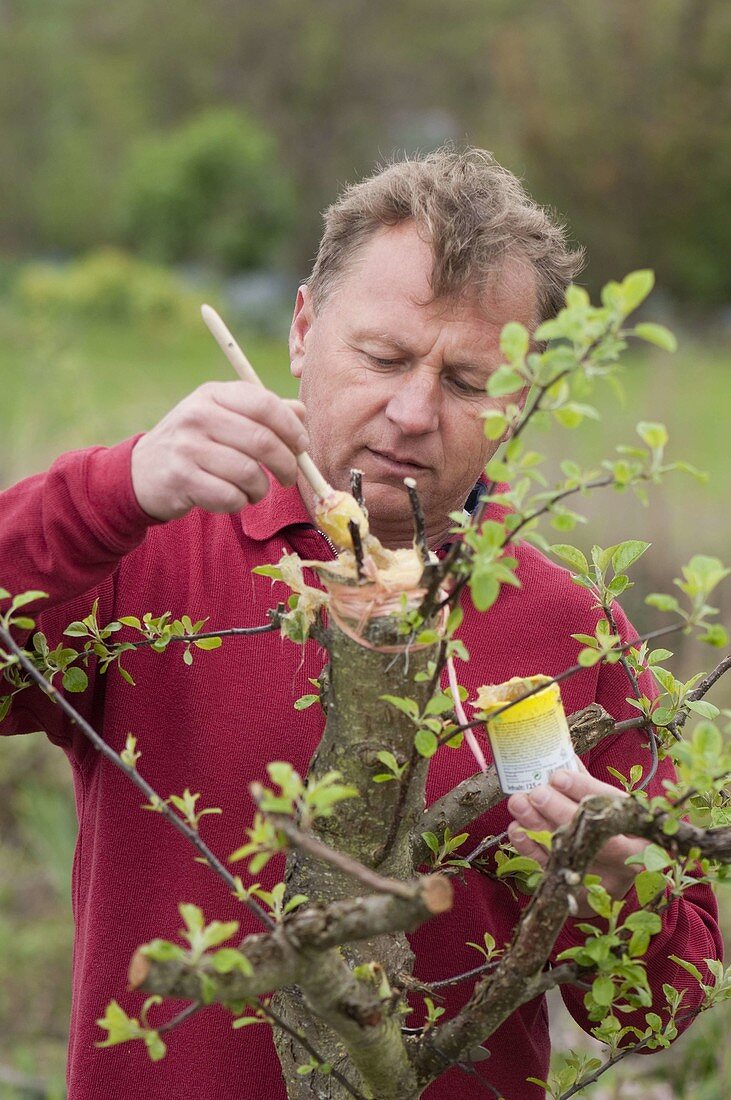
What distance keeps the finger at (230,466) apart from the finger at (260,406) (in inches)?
1.7

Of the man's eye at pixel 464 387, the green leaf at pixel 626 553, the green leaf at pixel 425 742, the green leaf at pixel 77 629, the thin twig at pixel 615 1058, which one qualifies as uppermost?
the man's eye at pixel 464 387

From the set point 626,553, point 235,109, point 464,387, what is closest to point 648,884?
point 626,553

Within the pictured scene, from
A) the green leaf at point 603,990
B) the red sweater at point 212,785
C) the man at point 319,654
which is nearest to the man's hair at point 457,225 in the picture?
the man at point 319,654

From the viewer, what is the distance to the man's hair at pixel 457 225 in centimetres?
181

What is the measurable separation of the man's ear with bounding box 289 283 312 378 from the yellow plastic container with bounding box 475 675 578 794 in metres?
0.92

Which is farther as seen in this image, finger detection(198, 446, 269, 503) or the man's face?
the man's face

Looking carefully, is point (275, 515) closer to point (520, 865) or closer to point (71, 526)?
point (71, 526)

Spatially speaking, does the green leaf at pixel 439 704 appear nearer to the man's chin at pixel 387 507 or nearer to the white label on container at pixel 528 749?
the white label on container at pixel 528 749

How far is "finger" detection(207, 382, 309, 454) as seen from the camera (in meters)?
1.34

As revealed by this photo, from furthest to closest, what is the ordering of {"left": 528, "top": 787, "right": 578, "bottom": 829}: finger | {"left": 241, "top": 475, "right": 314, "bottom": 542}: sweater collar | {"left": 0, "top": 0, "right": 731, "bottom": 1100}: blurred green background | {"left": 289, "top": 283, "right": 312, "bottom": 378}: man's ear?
{"left": 0, "top": 0, "right": 731, "bottom": 1100}: blurred green background, {"left": 289, "top": 283, "right": 312, "bottom": 378}: man's ear, {"left": 241, "top": 475, "right": 314, "bottom": 542}: sweater collar, {"left": 528, "top": 787, "right": 578, "bottom": 829}: finger

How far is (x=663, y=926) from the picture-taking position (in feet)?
5.01

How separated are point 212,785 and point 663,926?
678 millimetres

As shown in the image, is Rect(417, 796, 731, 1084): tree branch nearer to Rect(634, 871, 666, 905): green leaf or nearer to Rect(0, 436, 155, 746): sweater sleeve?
Rect(634, 871, 666, 905): green leaf

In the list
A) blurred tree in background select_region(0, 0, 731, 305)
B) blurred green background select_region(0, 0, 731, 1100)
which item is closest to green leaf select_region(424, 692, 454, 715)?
blurred green background select_region(0, 0, 731, 1100)
